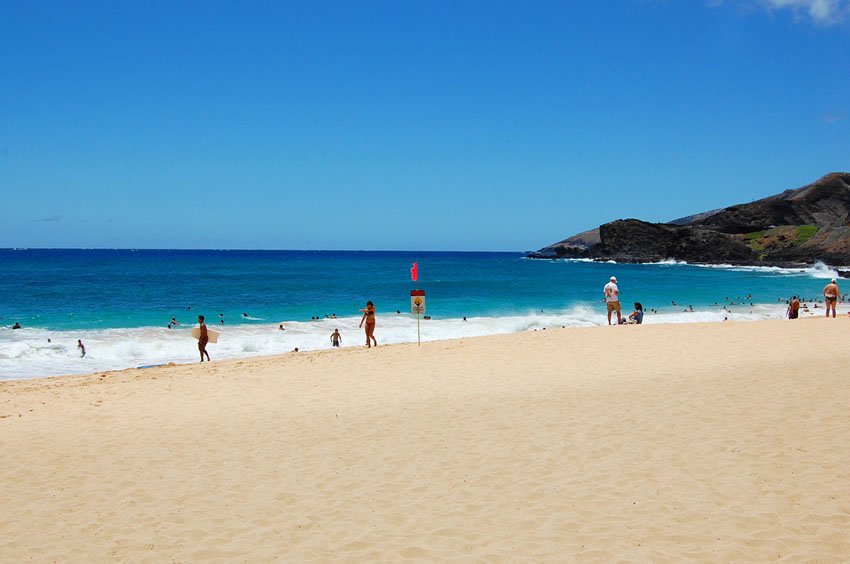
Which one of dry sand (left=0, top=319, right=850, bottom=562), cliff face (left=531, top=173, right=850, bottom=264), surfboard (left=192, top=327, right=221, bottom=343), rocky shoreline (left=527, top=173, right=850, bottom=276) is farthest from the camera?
cliff face (left=531, top=173, right=850, bottom=264)

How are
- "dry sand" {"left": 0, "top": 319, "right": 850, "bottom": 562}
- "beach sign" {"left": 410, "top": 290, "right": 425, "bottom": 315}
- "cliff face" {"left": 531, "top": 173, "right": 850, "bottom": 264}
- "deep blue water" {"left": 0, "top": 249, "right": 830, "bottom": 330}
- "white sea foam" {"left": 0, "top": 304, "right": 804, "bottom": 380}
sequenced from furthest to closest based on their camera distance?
"cliff face" {"left": 531, "top": 173, "right": 850, "bottom": 264}
"deep blue water" {"left": 0, "top": 249, "right": 830, "bottom": 330}
"white sea foam" {"left": 0, "top": 304, "right": 804, "bottom": 380}
"beach sign" {"left": 410, "top": 290, "right": 425, "bottom": 315}
"dry sand" {"left": 0, "top": 319, "right": 850, "bottom": 562}

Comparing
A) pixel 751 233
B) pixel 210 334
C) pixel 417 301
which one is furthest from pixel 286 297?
pixel 751 233

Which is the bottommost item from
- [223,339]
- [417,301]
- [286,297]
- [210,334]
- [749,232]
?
[223,339]

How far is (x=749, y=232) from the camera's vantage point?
412 feet

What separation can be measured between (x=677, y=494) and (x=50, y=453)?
8.41 m

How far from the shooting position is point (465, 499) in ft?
21.7

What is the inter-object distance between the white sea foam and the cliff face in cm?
8021

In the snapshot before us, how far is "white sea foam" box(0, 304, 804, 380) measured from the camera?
21.3 metres

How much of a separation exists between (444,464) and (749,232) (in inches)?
5357

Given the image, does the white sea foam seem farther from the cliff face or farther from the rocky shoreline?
the cliff face

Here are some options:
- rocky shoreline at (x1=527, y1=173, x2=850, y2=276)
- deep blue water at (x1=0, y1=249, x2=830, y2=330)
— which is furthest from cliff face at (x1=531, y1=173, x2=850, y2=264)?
deep blue water at (x1=0, y1=249, x2=830, y2=330)

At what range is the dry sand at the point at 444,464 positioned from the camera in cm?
567

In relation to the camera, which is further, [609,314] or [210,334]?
[609,314]

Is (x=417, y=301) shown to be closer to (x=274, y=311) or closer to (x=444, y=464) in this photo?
(x=444, y=464)
